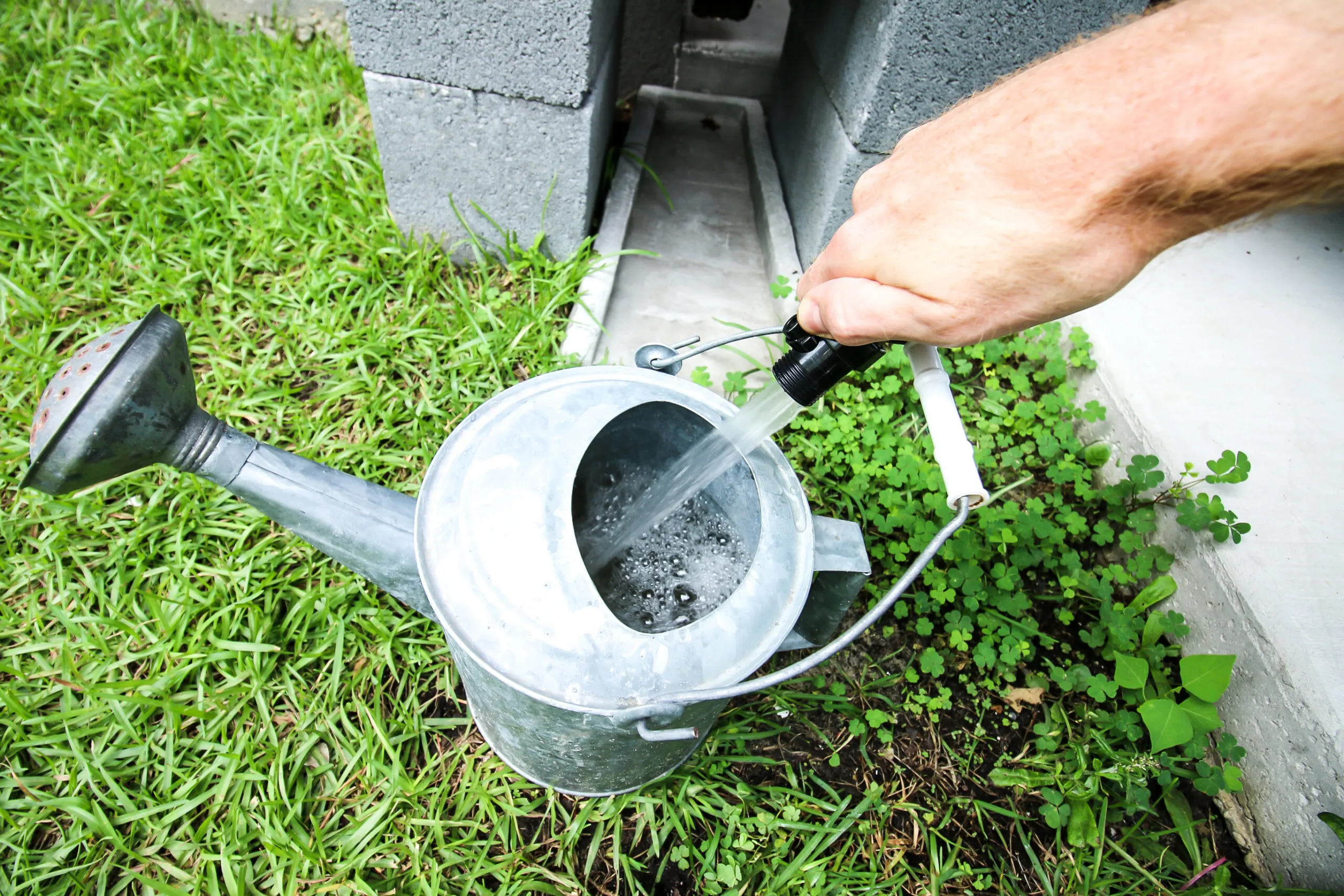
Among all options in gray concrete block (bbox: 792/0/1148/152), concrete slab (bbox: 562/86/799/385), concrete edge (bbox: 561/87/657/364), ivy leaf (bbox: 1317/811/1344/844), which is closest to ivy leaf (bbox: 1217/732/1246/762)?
ivy leaf (bbox: 1317/811/1344/844)

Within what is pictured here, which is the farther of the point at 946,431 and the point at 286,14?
the point at 286,14

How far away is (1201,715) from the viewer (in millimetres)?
1665

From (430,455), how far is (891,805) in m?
1.57

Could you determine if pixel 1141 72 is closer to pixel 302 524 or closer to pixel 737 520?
pixel 737 520

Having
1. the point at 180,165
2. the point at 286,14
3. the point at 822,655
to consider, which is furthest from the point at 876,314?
the point at 286,14

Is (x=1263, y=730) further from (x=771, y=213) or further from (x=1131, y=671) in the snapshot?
(x=771, y=213)

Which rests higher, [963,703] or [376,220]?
[376,220]

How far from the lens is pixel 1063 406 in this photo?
230cm

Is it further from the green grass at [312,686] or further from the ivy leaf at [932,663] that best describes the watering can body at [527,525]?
the ivy leaf at [932,663]

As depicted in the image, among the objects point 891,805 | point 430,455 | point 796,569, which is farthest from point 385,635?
point 891,805

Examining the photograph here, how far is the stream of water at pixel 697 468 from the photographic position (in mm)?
1154

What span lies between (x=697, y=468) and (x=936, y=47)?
1.55 meters

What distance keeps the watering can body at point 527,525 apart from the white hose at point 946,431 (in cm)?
32

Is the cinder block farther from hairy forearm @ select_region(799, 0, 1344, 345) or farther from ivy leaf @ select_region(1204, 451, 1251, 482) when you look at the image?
ivy leaf @ select_region(1204, 451, 1251, 482)
